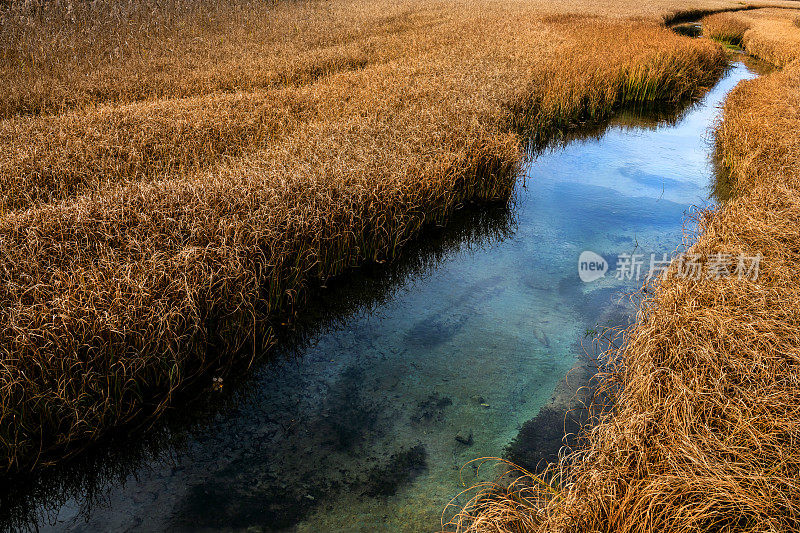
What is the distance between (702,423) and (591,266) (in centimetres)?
307

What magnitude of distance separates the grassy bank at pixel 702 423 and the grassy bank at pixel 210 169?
2.35 metres

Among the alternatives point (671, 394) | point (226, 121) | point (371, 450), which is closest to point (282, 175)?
point (226, 121)

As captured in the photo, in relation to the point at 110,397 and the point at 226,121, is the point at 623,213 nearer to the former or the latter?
the point at 226,121

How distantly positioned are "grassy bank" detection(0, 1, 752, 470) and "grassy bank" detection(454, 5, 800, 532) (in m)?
2.35

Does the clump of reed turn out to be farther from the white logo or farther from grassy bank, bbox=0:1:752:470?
the white logo

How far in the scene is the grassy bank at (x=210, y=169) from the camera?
3.26 meters

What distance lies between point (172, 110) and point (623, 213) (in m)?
6.15

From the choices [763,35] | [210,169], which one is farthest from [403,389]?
[763,35]

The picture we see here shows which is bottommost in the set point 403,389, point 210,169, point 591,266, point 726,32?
point 591,266

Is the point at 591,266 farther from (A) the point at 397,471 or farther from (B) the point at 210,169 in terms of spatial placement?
(B) the point at 210,169

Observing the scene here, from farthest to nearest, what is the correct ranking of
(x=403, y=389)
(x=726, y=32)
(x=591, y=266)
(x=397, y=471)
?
(x=726, y=32)
(x=591, y=266)
(x=403, y=389)
(x=397, y=471)

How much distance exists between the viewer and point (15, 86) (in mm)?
7656

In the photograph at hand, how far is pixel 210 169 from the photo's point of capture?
5633mm

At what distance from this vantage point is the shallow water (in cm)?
294
